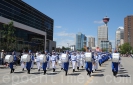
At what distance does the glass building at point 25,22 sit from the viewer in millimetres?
50319

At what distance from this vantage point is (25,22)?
7438cm

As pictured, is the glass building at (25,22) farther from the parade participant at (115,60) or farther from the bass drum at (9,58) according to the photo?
the parade participant at (115,60)

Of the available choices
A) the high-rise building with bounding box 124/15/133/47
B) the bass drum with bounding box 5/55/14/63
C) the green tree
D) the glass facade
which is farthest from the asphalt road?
the high-rise building with bounding box 124/15/133/47

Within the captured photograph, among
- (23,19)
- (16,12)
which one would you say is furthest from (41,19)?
(16,12)

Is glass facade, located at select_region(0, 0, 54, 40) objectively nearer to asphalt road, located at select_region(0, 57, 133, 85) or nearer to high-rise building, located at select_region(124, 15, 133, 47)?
asphalt road, located at select_region(0, 57, 133, 85)

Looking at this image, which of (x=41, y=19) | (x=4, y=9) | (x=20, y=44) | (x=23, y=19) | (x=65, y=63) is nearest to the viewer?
(x=65, y=63)

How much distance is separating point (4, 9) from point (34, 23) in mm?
27762

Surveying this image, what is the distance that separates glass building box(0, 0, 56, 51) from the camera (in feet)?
165

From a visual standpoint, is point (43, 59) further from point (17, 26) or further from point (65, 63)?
point (17, 26)

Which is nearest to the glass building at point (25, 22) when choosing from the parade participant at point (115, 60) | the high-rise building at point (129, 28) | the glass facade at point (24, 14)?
the glass facade at point (24, 14)

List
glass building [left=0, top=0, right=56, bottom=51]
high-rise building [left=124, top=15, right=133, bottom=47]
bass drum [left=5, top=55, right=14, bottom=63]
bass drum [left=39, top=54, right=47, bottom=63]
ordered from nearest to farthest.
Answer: bass drum [left=39, top=54, right=47, bottom=63], bass drum [left=5, top=55, right=14, bottom=63], glass building [left=0, top=0, right=56, bottom=51], high-rise building [left=124, top=15, right=133, bottom=47]

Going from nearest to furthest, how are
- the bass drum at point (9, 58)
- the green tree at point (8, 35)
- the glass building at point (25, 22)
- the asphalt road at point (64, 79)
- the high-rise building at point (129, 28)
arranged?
the asphalt road at point (64, 79)
the bass drum at point (9, 58)
the green tree at point (8, 35)
the glass building at point (25, 22)
the high-rise building at point (129, 28)

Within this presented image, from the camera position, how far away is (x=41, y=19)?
92.7 metres

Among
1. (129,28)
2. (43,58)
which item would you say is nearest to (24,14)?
(43,58)
